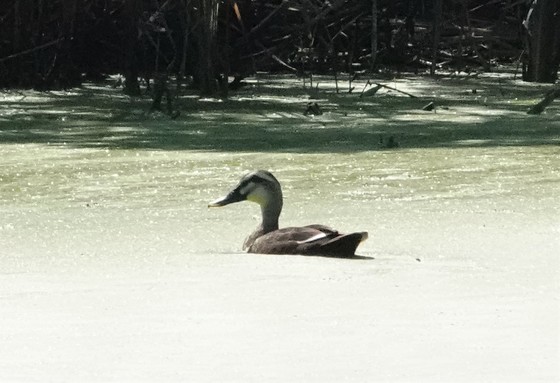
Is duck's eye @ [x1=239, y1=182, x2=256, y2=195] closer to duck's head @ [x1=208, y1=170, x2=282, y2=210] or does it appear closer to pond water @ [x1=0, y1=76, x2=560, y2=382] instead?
duck's head @ [x1=208, y1=170, x2=282, y2=210]

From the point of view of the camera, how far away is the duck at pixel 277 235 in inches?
211

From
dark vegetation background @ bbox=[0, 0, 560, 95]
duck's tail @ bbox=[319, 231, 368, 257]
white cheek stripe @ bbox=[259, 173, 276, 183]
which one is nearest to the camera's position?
duck's tail @ bbox=[319, 231, 368, 257]

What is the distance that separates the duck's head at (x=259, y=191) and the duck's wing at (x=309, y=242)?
1.08ft

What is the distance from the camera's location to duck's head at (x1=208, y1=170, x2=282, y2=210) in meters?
6.02

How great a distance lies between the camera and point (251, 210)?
22.8 feet

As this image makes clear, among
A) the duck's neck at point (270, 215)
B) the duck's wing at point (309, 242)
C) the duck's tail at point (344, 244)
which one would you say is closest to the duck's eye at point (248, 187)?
the duck's neck at point (270, 215)

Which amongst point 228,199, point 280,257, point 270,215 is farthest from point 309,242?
point 228,199

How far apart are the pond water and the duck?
0.16ft

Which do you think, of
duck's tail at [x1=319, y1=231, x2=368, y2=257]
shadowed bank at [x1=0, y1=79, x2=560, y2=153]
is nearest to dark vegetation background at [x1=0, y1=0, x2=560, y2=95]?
shadowed bank at [x1=0, y1=79, x2=560, y2=153]

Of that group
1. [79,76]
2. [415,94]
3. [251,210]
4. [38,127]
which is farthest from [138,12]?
[251,210]

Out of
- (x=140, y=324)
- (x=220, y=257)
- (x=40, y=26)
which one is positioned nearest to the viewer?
(x=140, y=324)

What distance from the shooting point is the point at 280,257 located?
17.9ft

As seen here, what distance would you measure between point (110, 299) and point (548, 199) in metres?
2.65

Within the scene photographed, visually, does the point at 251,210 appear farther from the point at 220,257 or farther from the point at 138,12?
the point at 138,12
